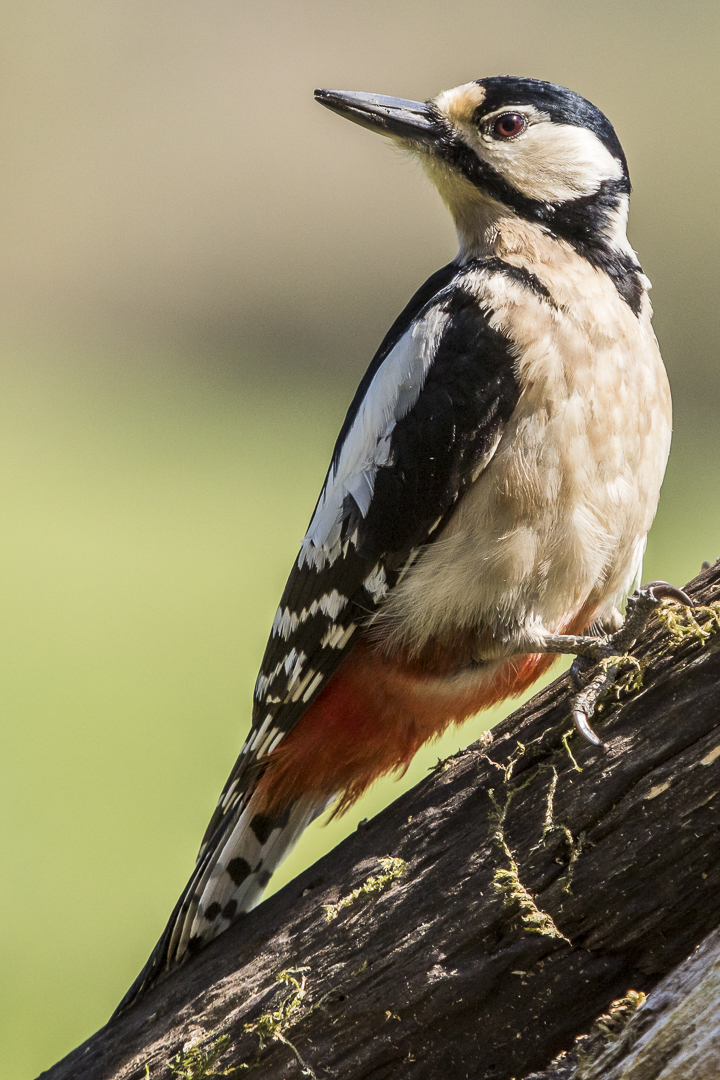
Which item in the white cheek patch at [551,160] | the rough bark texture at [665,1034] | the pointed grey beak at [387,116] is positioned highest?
the pointed grey beak at [387,116]

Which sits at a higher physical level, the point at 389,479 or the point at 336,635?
the point at 389,479

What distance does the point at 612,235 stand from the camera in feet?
8.79

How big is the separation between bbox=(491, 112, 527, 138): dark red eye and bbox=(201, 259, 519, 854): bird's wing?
0.41 meters

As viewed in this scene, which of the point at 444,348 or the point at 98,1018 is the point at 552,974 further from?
the point at 98,1018

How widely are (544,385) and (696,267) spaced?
28.1 ft

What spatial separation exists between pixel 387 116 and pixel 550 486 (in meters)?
1.22

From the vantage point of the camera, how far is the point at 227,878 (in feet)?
8.18

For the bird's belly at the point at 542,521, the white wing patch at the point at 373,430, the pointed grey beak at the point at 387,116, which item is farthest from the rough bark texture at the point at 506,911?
the pointed grey beak at the point at 387,116

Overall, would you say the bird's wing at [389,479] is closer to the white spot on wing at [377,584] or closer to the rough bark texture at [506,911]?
the white spot on wing at [377,584]

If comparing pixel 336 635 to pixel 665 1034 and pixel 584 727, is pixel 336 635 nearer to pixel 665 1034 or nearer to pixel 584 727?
pixel 584 727

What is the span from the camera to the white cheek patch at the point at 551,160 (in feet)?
8.87

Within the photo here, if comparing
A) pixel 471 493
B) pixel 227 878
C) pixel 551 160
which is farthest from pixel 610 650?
pixel 551 160

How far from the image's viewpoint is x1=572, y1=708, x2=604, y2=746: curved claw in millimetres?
1789

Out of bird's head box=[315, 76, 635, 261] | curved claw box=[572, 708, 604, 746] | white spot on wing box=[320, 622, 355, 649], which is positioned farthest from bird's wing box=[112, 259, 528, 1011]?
curved claw box=[572, 708, 604, 746]
